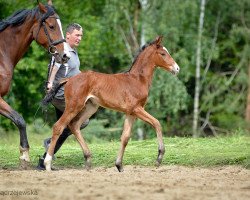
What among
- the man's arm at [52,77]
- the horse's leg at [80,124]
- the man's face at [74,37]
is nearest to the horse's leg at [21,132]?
the man's arm at [52,77]

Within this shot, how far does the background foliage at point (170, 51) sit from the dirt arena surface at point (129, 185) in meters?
15.6

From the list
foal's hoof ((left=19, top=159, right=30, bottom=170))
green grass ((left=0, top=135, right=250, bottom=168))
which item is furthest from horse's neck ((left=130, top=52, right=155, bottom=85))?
foal's hoof ((left=19, top=159, right=30, bottom=170))

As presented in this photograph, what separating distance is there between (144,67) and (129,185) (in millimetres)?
3139

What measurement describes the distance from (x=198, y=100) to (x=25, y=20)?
19.2m

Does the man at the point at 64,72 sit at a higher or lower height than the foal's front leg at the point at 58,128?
higher

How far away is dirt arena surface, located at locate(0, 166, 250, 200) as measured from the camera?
8.01 meters

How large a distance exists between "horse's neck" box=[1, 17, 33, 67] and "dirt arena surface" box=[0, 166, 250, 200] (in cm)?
204

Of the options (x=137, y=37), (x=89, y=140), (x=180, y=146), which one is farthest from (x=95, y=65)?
(x=180, y=146)

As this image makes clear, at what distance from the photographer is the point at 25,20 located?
11.7 metres

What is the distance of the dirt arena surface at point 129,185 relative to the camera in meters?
8.01

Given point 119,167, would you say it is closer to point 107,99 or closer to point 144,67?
point 107,99

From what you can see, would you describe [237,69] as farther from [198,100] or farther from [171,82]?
[171,82]

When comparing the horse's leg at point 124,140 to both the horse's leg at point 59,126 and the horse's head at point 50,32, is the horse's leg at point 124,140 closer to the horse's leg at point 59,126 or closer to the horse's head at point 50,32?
the horse's leg at point 59,126

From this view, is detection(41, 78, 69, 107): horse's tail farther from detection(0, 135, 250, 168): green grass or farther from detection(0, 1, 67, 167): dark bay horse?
detection(0, 135, 250, 168): green grass
